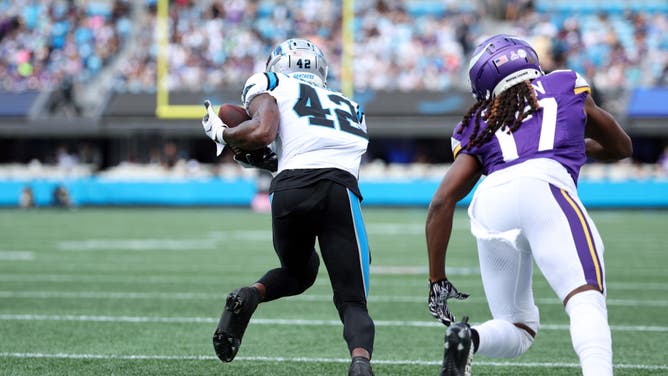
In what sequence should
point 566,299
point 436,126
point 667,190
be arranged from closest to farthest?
point 566,299 → point 667,190 → point 436,126

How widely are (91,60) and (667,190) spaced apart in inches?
543

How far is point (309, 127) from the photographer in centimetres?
405

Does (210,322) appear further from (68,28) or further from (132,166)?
(68,28)

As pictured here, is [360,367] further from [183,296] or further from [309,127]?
[183,296]

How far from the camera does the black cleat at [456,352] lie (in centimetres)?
329

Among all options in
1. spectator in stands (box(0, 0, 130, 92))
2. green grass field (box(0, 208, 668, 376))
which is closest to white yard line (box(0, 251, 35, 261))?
green grass field (box(0, 208, 668, 376))

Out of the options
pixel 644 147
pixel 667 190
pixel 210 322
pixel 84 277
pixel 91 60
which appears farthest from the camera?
pixel 91 60

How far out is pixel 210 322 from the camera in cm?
619

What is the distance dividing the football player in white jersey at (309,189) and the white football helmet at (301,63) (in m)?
0.07

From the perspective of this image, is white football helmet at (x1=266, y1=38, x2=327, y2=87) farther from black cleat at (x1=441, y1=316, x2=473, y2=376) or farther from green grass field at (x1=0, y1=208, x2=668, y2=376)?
black cleat at (x1=441, y1=316, x2=473, y2=376)

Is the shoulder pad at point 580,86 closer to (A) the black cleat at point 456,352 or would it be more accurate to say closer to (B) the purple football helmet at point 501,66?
(B) the purple football helmet at point 501,66

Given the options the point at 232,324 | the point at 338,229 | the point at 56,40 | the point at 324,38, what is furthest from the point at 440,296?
the point at 56,40

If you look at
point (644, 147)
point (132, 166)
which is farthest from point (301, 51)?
point (644, 147)

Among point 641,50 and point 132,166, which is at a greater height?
point 641,50
